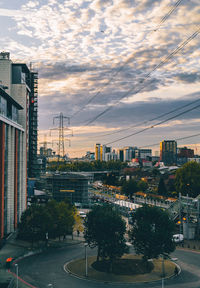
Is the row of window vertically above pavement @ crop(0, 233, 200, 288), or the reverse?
the row of window

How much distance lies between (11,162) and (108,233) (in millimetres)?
32085

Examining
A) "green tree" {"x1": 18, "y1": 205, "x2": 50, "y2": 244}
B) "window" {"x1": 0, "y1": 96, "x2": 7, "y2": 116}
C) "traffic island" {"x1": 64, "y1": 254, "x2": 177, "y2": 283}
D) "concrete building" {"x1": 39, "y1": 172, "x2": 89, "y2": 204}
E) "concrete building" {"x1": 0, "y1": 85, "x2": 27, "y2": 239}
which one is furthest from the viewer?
"concrete building" {"x1": 39, "y1": 172, "x2": 89, "y2": 204}

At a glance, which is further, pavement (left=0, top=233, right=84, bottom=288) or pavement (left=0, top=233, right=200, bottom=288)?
pavement (left=0, top=233, right=200, bottom=288)

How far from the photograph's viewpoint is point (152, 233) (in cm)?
4541

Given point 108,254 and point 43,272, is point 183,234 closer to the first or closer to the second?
point 108,254

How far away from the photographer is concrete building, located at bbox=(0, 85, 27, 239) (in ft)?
202

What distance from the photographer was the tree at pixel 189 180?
111188 mm

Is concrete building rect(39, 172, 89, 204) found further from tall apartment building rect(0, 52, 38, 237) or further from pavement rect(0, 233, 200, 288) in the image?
pavement rect(0, 233, 200, 288)

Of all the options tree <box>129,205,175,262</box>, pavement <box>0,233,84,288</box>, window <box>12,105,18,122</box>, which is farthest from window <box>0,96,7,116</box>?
tree <box>129,205,175,262</box>

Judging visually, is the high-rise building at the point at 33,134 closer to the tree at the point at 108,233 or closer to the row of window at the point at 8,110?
the row of window at the point at 8,110

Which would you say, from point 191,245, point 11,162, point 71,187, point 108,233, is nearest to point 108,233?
point 108,233

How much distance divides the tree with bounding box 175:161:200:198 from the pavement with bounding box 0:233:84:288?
175 ft

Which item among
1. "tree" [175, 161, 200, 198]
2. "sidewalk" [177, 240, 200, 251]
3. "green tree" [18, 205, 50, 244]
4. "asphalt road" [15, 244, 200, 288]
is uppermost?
"tree" [175, 161, 200, 198]

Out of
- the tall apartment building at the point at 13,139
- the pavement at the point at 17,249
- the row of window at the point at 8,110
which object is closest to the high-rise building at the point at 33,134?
the tall apartment building at the point at 13,139
